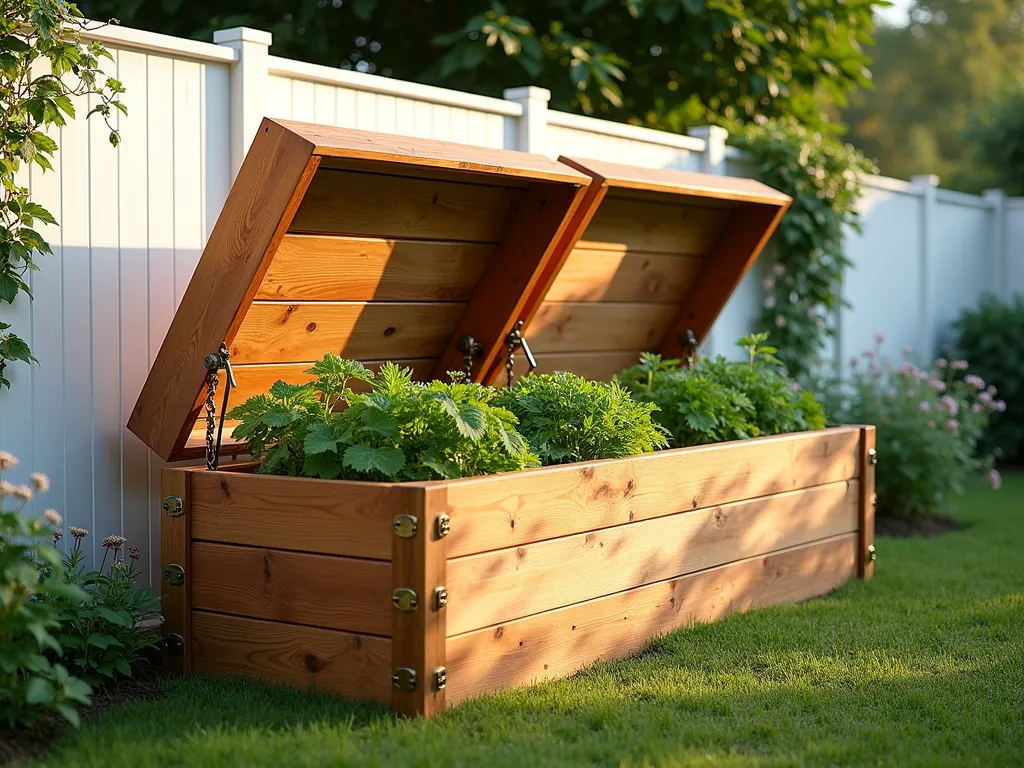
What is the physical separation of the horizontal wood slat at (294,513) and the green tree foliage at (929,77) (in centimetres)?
2614

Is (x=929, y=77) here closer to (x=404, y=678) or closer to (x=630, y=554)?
(x=630, y=554)

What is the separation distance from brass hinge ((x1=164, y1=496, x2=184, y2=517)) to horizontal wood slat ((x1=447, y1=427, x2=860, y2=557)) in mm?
827

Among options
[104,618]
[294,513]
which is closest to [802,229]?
[294,513]

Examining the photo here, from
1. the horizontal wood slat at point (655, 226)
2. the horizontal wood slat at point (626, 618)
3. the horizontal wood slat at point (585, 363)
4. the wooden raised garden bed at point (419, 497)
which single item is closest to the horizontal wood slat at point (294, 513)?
the wooden raised garden bed at point (419, 497)

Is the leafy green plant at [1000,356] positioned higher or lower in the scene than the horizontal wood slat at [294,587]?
higher

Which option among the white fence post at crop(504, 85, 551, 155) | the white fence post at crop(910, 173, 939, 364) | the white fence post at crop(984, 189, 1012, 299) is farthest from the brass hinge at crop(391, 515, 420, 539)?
the white fence post at crop(984, 189, 1012, 299)

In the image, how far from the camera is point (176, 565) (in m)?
3.31

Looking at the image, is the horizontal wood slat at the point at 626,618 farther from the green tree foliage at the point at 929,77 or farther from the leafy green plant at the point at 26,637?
the green tree foliage at the point at 929,77

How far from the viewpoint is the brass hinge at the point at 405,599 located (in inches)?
114

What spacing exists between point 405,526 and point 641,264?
87.1 inches

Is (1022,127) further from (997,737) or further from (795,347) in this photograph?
(997,737)

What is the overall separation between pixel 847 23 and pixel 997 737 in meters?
6.23

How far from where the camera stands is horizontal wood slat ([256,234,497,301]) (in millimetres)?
3459

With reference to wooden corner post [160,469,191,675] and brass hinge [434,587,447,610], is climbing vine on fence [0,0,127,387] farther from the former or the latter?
brass hinge [434,587,447,610]
